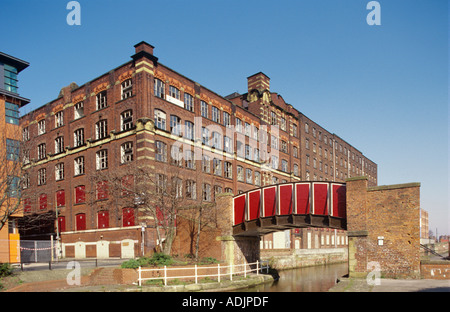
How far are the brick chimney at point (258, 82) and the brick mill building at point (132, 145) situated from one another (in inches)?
12.4

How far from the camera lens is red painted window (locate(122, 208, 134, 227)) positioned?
120 ft

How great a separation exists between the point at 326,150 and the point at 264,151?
2301 cm

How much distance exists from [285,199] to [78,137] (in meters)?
26.1

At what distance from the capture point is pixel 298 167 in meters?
64.0

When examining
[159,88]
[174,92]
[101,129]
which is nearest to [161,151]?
[159,88]

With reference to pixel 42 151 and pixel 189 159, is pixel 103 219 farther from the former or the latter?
pixel 42 151

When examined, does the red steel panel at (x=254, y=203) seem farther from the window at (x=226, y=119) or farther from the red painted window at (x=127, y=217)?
the window at (x=226, y=119)

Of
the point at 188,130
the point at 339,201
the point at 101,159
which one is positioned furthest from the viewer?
the point at 188,130

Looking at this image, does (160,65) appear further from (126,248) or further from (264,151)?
(264,151)

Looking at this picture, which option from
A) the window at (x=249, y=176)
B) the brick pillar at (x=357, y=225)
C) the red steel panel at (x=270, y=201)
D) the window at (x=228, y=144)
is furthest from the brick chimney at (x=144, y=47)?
the brick pillar at (x=357, y=225)

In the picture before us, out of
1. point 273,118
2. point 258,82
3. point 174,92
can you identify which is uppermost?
point 258,82

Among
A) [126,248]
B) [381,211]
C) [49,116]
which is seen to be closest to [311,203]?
[381,211]

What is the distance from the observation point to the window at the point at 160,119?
124 feet

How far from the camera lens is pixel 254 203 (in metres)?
29.6
